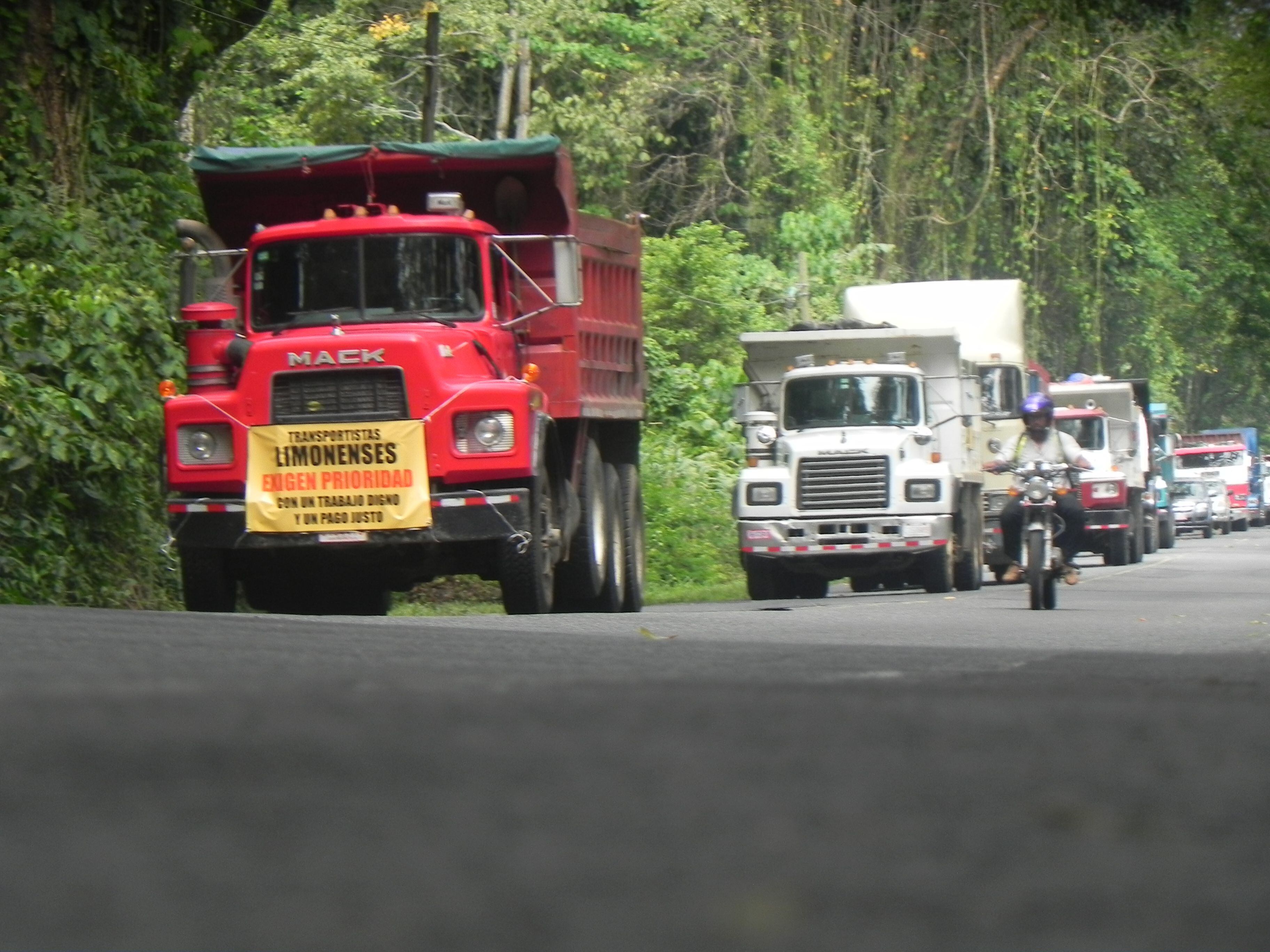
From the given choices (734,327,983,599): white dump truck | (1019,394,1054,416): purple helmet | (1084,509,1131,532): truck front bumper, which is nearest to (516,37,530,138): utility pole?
(1084,509,1131,532): truck front bumper

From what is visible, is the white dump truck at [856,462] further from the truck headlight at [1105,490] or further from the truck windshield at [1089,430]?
the truck windshield at [1089,430]

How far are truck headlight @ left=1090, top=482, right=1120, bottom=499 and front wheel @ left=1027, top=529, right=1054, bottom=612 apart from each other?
17.5m

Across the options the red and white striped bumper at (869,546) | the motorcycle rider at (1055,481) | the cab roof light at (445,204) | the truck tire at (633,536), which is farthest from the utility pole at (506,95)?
the cab roof light at (445,204)

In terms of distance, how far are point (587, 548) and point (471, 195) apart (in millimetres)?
2727

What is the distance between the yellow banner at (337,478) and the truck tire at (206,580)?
0.52 m

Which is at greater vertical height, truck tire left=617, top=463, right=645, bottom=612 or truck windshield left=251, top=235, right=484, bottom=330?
truck windshield left=251, top=235, right=484, bottom=330

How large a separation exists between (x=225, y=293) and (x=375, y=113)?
19505 mm

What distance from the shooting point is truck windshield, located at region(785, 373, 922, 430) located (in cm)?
2312

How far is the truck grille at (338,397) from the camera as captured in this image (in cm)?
1390

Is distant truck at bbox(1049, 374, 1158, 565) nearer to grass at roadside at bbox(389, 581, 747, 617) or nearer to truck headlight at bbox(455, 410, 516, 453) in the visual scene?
grass at roadside at bbox(389, 581, 747, 617)

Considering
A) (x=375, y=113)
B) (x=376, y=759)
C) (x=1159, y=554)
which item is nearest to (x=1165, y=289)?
(x=1159, y=554)

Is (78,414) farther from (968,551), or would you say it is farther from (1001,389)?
(1001,389)

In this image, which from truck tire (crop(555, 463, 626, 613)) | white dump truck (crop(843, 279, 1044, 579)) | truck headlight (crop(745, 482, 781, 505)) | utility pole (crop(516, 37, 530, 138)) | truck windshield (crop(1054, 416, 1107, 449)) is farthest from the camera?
Result: utility pole (crop(516, 37, 530, 138))

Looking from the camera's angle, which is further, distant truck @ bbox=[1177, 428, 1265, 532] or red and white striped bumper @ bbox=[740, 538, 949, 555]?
distant truck @ bbox=[1177, 428, 1265, 532]
